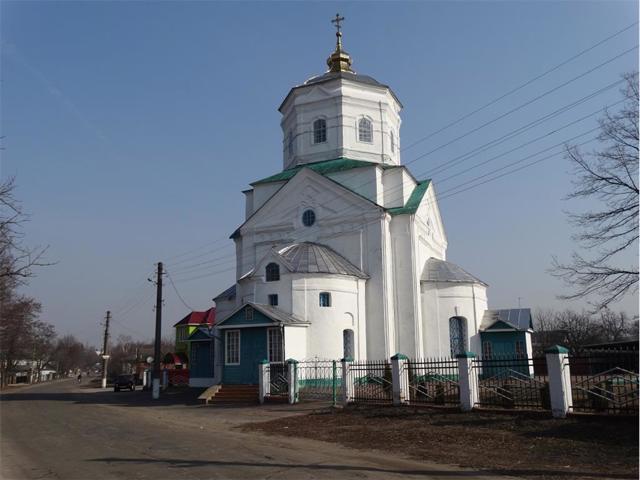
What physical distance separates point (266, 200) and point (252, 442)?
19040 millimetres

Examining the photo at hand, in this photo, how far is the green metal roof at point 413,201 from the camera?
91.1 ft

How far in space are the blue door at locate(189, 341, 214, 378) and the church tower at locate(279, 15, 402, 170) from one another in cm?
1125

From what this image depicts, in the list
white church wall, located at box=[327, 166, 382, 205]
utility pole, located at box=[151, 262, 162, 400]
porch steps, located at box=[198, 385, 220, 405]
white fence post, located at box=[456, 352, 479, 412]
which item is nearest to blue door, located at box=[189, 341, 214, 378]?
utility pole, located at box=[151, 262, 162, 400]

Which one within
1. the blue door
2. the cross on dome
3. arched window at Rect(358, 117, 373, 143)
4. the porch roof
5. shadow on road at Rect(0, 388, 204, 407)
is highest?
the cross on dome

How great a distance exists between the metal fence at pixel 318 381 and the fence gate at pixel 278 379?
55 centimetres

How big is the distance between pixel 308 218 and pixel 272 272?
4452 mm

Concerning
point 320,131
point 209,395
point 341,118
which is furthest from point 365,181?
point 209,395

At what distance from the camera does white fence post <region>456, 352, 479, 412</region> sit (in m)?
14.4

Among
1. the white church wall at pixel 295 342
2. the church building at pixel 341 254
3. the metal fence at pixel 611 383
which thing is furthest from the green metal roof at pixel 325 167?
the metal fence at pixel 611 383

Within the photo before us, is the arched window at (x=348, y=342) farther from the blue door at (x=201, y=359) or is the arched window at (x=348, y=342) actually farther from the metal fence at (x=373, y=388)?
the blue door at (x=201, y=359)

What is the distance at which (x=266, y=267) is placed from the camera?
2552cm

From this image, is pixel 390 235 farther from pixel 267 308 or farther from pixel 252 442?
Answer: pixel 252 442

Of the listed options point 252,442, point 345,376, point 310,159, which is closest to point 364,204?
point 310,159

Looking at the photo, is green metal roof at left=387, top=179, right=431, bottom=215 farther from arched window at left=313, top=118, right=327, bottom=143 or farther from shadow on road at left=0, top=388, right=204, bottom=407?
shadow on road at left=0, top=388, right=204, bottom=407
